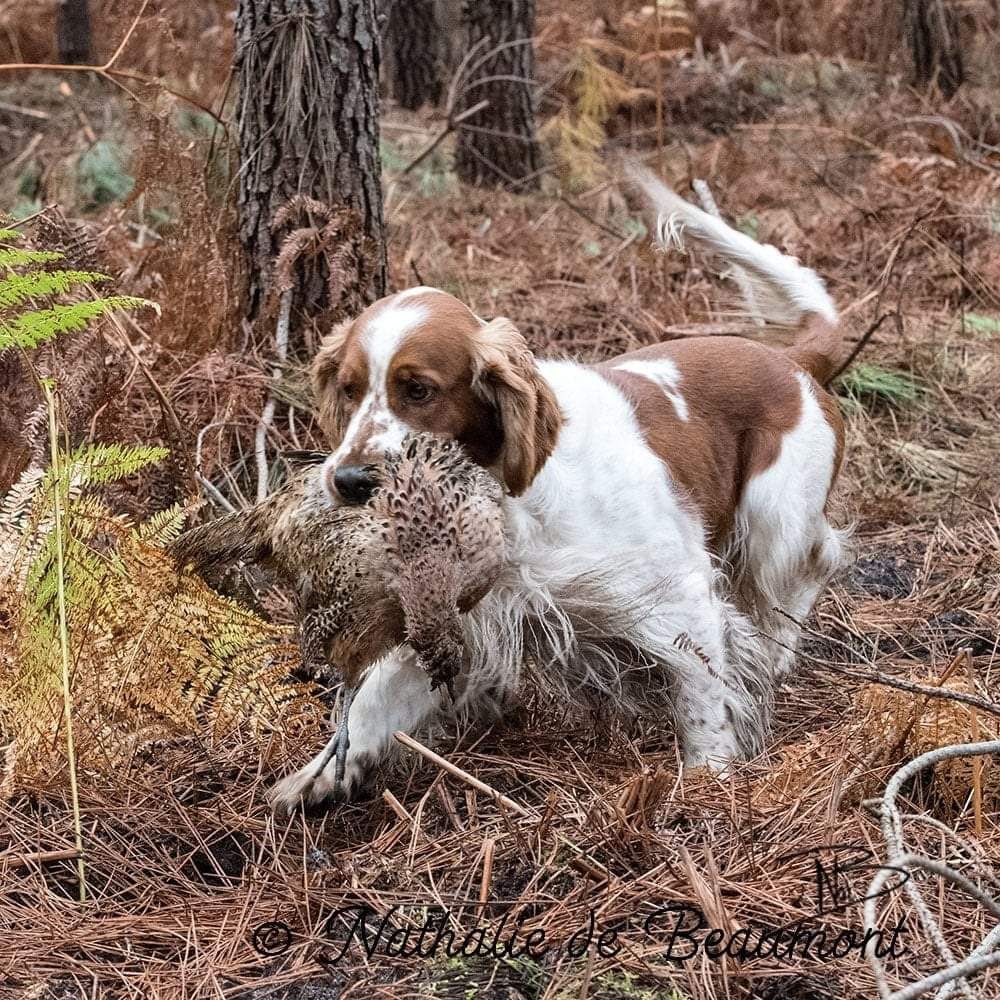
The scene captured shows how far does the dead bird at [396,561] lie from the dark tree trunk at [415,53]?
29.9 ft

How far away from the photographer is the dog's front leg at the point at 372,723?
2.97 meters

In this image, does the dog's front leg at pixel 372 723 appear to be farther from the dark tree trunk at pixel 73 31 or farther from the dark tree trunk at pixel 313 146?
the dark tree trunk at pixel 73 31

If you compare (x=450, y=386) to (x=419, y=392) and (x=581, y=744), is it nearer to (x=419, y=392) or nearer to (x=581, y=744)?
(x=419, y=392)

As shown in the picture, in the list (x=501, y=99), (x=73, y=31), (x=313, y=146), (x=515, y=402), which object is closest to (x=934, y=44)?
(x=501, y=99)

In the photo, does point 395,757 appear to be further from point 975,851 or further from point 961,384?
point 961,384

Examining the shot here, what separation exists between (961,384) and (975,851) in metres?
3.67

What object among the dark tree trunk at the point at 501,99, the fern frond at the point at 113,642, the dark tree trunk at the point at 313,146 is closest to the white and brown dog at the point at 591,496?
the fern frond at the point at 113,642

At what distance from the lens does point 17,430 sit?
11.8 feet

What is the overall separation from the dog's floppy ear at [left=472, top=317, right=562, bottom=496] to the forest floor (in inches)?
24.7

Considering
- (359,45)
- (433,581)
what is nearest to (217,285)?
(359,45)

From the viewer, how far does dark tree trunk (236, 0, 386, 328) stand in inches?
180

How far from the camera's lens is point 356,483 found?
9.46 feet

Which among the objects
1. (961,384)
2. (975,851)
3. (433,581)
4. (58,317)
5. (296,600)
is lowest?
(961,384)

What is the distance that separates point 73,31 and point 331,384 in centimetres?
932
